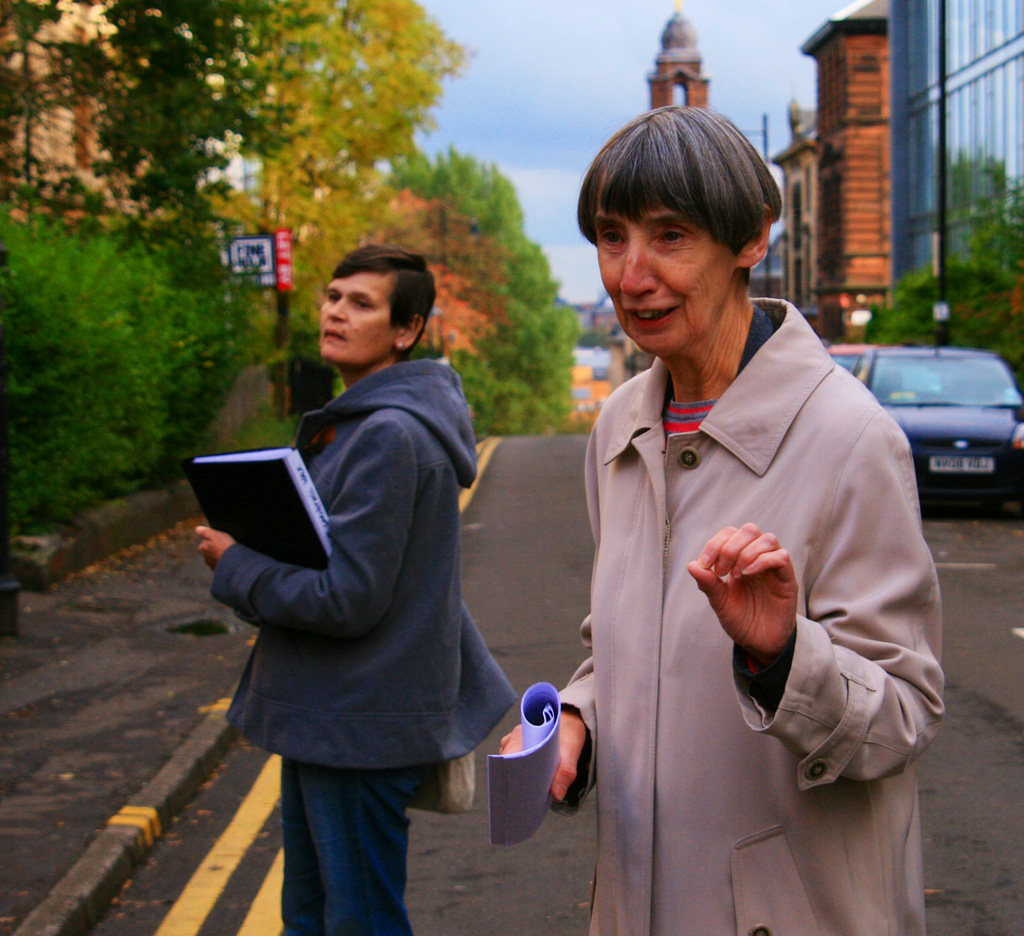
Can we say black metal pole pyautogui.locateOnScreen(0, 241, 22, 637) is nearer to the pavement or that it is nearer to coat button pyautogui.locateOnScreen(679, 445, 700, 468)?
the pavement

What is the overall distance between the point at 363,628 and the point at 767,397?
54.7 inches

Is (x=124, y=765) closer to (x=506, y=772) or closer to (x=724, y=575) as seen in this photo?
(x=506, y=772)

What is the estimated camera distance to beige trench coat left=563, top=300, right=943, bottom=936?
69.4 inches

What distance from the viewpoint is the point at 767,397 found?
1.92 metres

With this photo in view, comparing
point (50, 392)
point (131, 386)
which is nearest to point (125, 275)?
point (131, 386)

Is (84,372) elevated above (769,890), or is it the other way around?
(84,372)

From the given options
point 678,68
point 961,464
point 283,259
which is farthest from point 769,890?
point 678,68

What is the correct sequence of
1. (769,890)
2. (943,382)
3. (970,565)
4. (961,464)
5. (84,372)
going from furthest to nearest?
(943,382) < (961,464) < (970,565) < (84,372) < (769,890)

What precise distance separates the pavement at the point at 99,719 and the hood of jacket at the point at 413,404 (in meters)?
1.98

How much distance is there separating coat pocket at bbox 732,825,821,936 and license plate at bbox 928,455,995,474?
12958mm

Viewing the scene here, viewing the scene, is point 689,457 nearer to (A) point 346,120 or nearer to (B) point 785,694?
(B) point 785,694

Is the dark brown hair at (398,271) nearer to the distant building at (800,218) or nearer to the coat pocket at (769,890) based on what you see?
the coat pocket at (769,890)

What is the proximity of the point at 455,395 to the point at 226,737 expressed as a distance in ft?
11.6

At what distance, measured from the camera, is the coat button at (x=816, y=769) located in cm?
173
